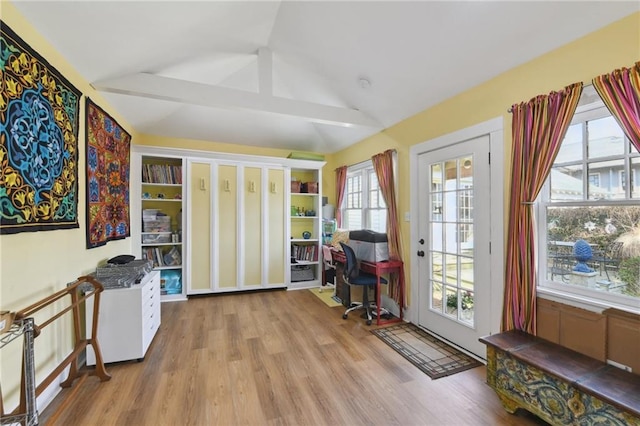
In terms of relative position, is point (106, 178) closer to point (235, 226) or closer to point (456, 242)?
point (235, 226)

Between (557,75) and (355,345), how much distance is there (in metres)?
2.72

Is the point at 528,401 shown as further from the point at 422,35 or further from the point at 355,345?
the point at 422,35

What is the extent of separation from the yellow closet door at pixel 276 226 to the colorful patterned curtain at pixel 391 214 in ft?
5.77

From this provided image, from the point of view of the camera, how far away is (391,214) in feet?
11.6

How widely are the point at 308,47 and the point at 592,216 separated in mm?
2840

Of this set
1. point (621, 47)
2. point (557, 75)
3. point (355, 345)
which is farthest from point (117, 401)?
point (621, 47)

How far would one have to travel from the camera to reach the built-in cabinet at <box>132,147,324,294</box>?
4.07 m

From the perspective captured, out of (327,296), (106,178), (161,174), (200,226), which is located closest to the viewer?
(106,178)

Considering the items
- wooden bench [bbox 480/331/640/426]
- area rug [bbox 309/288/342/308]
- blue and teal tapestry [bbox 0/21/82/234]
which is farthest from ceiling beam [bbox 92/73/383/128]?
wooden bench [bbox 480/331/640/426]

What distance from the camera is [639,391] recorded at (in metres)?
1.38

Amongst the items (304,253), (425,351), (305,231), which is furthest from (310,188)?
(425,351)

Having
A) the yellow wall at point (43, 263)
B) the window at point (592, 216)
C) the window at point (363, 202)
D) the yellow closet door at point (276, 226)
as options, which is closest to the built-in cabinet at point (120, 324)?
the yellow wall at point (43, 263)

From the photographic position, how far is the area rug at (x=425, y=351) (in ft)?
7.59

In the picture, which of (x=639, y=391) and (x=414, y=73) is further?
(x=414, y=73)
